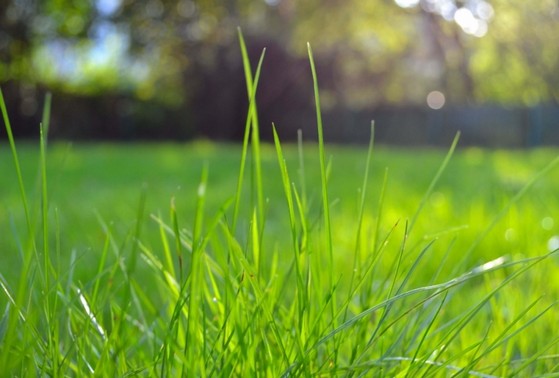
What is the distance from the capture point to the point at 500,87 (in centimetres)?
2556

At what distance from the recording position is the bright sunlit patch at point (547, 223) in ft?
6.61

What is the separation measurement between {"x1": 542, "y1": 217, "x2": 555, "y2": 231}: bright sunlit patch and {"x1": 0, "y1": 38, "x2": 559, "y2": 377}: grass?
2cm

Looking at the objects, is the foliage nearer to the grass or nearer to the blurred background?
the blurred background

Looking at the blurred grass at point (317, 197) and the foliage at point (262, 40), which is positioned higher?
the foliage at point (262, 40)

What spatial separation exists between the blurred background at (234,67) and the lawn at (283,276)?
10225mm

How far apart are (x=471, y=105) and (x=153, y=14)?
27.0ft

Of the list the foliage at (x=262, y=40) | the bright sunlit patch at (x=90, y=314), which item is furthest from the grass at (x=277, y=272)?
the foliage at (x=262, y=40)

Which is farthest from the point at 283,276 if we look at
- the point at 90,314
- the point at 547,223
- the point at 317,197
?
the point at 317,197

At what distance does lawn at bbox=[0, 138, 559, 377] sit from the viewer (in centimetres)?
62

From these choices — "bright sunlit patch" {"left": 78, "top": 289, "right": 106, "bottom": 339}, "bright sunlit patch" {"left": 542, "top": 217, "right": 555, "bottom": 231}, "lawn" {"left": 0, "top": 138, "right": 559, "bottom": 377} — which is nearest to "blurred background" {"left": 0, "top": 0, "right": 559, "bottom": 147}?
"lawn" {"left": 0, "top": 138, "right": 559, "bottom": 377}

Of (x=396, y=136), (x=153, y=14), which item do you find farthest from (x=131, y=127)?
(x=396, y=136)

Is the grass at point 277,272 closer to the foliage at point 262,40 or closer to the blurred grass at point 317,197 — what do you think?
the blurred grass at point 317,197

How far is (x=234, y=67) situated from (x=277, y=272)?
1521 cm

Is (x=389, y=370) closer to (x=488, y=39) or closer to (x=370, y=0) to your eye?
(x=370, y=0)
